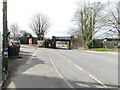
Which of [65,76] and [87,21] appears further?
[87,21]

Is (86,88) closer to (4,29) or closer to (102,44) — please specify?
(4,29)

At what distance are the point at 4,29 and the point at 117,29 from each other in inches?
1437

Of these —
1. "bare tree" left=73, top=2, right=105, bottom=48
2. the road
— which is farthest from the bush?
the road

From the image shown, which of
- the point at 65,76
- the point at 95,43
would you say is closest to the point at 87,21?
the point at 95,43

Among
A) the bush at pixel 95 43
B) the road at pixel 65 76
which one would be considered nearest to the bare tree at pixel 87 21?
the bush at pixel 95 43

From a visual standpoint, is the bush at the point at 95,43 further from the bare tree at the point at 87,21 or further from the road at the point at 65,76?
the road at the point at 65,76

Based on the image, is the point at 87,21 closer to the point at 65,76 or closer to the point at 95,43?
the point at 95,43

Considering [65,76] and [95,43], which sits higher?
[95,43]

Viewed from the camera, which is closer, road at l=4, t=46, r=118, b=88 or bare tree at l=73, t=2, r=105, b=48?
road at l=4, t=46, r=118, b=88

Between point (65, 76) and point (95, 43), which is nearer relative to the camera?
point (65, 76)

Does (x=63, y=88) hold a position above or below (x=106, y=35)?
below

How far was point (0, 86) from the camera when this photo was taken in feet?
22.7

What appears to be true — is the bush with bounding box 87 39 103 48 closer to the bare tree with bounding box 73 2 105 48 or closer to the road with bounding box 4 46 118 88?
the bare tree with bounding box 73 2 105 48

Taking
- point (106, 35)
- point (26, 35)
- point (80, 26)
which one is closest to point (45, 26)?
point (26, 35)
